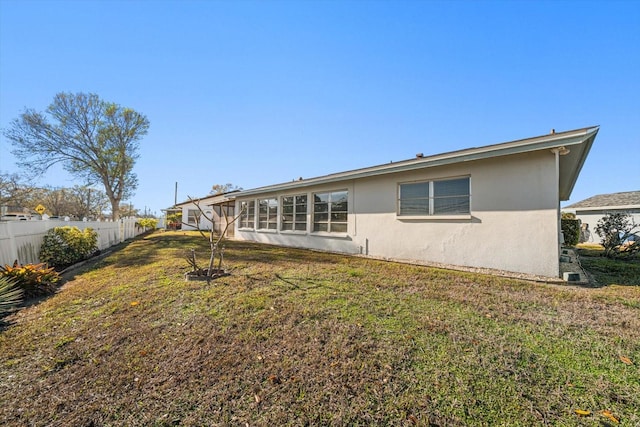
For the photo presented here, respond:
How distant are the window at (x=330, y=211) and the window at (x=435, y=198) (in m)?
2.51

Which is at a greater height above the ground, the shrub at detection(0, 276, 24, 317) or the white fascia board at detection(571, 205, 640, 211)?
the white fascia board at detection(571, 205, 640, 211)

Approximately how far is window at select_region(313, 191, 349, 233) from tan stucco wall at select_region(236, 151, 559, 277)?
135 cm

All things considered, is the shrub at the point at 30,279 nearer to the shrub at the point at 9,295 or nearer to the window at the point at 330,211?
the shrub at the point at 9,295

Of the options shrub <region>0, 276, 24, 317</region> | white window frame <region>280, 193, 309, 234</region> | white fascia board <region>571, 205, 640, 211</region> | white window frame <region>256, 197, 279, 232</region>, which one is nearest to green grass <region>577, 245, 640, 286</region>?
white window frame <region>280, 193, 309, 234</region>

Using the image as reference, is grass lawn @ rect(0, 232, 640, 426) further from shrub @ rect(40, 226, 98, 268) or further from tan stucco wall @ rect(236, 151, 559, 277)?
shrub @ rect(40, 226, 98, 268)

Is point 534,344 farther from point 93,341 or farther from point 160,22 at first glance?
point 160,22

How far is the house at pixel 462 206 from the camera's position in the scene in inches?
229

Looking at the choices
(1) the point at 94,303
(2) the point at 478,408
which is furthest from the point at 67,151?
(2) the point at 478,408

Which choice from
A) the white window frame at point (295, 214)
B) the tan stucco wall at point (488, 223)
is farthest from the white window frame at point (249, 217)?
the tan stucco wall at point (488, 223)

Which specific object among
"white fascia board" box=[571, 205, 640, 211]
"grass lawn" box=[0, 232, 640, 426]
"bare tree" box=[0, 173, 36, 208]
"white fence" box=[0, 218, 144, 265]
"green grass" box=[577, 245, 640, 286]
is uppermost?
"bare tree" box=[0, 173, 36, 208]

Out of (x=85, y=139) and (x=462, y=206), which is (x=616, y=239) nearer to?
(x=462, y=206)

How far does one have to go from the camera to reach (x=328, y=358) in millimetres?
2758

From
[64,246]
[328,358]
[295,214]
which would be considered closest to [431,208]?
[328,358]

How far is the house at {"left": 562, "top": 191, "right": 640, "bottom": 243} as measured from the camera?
56.0 feet
